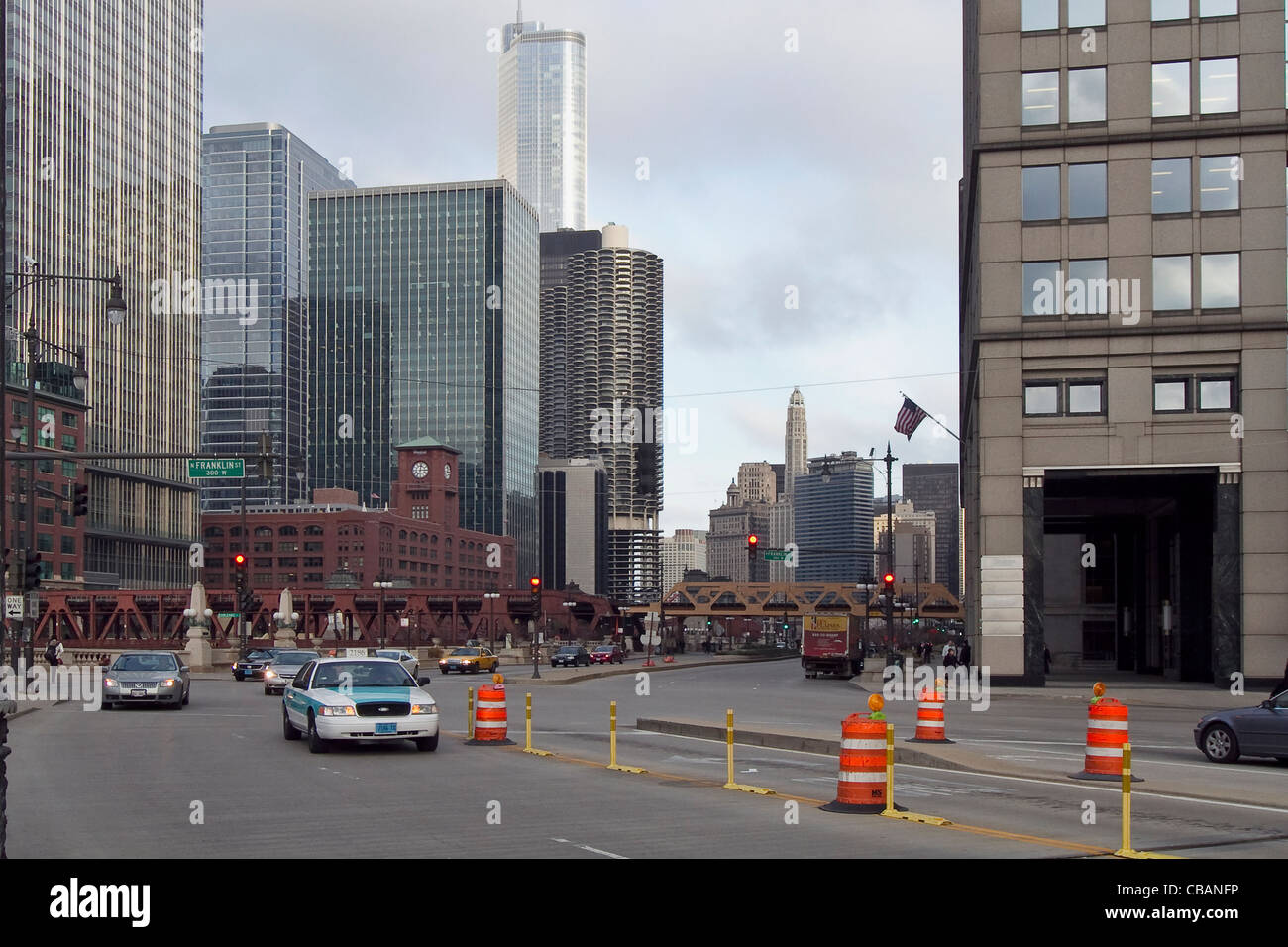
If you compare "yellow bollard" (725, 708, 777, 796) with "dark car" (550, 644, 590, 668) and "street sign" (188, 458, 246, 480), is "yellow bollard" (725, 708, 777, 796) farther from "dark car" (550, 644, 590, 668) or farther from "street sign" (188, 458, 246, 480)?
"dark car" (550, 644, 590, 668)

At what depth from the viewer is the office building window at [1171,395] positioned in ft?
153

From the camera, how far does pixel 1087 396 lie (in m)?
47.2

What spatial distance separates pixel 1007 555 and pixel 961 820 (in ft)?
113

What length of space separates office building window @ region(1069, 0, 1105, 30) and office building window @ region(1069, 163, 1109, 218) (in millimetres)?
4941

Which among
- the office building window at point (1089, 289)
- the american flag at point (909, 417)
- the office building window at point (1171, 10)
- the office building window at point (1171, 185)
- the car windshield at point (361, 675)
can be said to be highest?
the office building window at point (1171, 10)

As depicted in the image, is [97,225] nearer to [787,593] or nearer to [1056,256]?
[787,593]

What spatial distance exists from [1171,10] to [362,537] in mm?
135734

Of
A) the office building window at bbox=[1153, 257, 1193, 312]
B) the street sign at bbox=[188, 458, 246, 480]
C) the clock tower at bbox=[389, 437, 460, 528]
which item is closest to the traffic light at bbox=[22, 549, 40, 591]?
the street sign at bbox=[188, 458, 246, 480]

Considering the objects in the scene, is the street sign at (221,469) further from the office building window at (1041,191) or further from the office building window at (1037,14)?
the office building window at (1037,14)

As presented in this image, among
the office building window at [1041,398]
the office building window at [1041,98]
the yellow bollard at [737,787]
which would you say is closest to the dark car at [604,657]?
the office building window at [1041,398]

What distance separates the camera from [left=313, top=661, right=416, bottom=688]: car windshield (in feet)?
71.2

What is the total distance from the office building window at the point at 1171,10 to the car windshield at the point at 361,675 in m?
37.9
